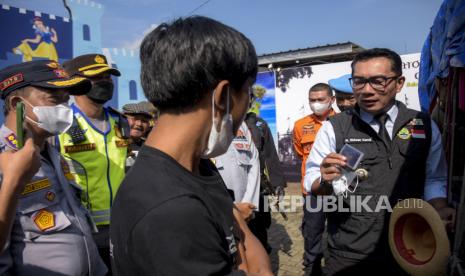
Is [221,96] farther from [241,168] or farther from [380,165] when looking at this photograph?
[241,168]

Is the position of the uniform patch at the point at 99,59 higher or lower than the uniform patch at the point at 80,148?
higher

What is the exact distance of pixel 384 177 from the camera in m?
2.31

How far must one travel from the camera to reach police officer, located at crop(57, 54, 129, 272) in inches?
115

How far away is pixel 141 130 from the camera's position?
4.98 meters

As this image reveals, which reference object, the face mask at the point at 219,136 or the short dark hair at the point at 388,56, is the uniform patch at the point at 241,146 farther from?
the face mask at the point at 219,136

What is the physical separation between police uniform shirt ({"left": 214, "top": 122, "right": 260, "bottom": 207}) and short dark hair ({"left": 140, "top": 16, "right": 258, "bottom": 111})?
2.58 meters

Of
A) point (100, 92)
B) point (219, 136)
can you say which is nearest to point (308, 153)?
point (100, 92)

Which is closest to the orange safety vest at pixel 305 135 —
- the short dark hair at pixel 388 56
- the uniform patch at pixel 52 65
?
the short dark hair at pixel 388 56

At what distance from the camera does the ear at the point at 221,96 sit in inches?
42.5

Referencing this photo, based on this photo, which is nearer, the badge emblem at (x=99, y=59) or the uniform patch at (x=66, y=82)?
the uniform patch at (x=66, y=82)

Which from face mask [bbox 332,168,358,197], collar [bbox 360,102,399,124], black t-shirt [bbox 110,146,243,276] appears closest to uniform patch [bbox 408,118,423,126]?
collar [bbox 360,102,399,124]

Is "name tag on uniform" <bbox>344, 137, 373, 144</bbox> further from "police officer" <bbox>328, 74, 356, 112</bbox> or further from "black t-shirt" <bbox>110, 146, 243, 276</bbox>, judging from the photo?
"police officer" <bbox>328, 74, 356, 112</bbox>

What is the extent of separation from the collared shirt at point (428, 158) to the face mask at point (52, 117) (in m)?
1.75

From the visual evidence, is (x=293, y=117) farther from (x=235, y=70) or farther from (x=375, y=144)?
(x=235, y=70)
